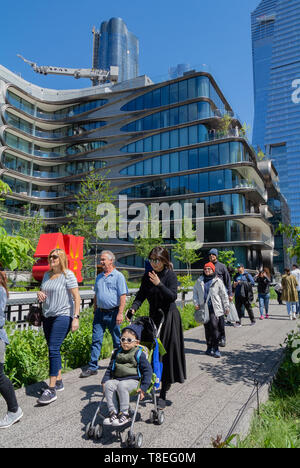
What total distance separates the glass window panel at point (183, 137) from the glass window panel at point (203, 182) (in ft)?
15.4

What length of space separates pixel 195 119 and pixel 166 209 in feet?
37.8

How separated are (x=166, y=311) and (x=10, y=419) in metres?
2.03

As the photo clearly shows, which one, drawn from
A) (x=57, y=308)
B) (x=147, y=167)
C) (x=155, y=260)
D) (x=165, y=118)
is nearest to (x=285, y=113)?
(x=165, y=118)

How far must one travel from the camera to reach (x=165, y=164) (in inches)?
1594

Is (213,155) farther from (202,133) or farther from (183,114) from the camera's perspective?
Result: (183,114)

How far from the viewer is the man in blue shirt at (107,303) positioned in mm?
4984

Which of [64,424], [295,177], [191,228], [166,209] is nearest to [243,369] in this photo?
[64,424]

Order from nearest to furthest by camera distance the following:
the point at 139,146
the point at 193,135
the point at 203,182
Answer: the point at 203,182 → the point at 193,135 → the point at 139,146

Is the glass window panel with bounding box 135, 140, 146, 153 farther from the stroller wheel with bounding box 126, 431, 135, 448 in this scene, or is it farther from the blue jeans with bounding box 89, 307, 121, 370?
the stroller wheel with bounding box 126, 431, 135, 448

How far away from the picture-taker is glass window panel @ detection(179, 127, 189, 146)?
3872cm

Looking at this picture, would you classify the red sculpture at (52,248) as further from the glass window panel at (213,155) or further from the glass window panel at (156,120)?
the glass window panel at (156,120)

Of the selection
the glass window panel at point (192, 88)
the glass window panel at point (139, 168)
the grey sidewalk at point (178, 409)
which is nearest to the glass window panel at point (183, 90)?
A: the glass window panel at point (192, 88)

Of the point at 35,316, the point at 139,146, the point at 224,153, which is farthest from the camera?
the point at 139,146
